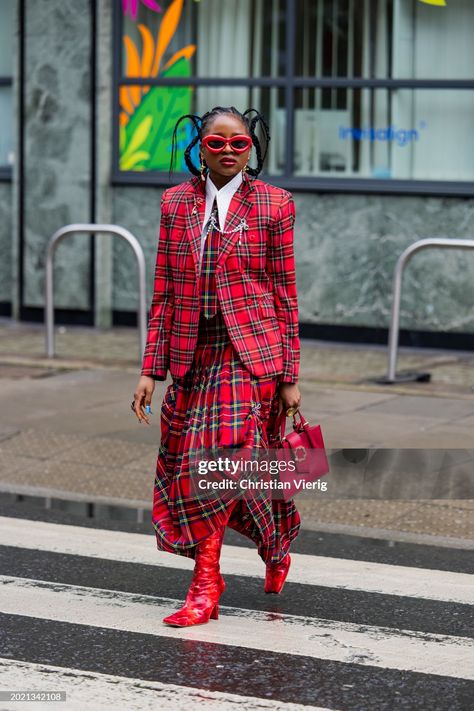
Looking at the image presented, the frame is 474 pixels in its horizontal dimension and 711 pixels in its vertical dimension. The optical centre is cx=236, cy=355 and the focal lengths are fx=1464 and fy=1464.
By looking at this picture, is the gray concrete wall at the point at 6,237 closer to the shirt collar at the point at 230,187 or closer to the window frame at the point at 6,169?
the window frame at the point at 6,169

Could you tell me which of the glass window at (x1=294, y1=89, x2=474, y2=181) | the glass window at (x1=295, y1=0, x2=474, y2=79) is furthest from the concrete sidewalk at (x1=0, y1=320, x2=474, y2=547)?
the glass window at (x1=295, y1=0, x2=474, y2=79)

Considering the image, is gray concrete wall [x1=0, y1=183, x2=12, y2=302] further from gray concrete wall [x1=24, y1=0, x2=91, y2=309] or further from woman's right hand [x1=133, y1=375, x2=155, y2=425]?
woman's right hand [x1=133, y1=375, x2=155, y2=425]

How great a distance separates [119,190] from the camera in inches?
539

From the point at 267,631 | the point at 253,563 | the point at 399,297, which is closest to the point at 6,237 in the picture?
the point at 399,297

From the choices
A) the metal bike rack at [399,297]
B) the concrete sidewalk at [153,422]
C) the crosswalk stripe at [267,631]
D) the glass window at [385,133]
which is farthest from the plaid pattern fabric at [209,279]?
the glass window at [385,133]

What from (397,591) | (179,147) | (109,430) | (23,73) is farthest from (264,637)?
(23,73)

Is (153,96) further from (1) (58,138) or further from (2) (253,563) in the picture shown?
(2) (253,563)

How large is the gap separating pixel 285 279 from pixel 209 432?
615mm

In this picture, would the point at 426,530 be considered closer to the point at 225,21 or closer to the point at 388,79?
the point at 388,79

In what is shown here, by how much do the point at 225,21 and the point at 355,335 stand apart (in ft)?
10.4

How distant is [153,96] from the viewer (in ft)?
44.8

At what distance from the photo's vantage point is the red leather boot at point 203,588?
5191 millimetres

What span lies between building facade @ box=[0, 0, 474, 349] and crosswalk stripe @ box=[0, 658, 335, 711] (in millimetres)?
8118

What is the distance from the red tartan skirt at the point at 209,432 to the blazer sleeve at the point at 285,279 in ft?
0.32
